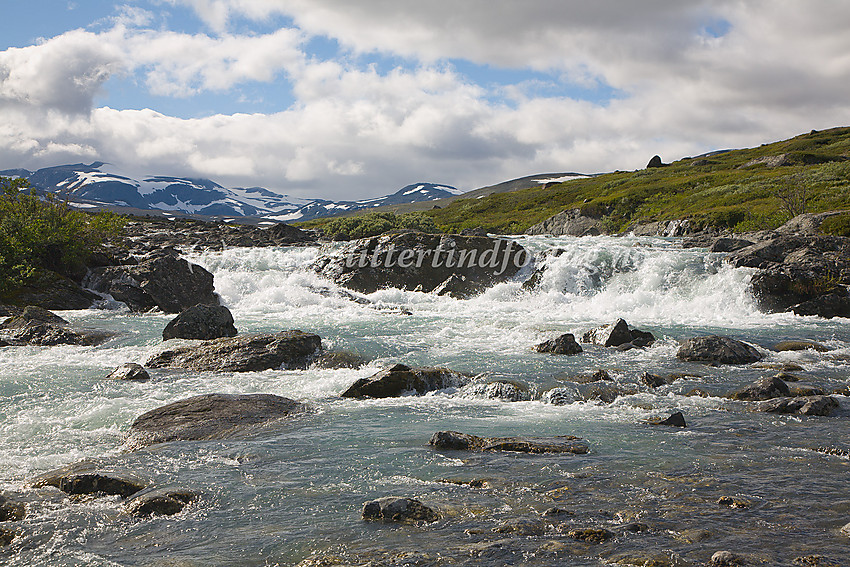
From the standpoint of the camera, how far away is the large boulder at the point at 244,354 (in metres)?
20.2

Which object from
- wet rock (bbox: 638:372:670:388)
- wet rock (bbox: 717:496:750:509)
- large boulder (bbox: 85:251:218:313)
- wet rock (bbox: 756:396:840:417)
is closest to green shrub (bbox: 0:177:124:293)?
large boulder (bbox: 85:251:218:313)

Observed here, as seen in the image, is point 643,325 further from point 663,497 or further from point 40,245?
point 40,245

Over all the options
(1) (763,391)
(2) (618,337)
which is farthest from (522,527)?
(2) (618,337)

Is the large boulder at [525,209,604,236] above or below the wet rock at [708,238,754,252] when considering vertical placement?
above

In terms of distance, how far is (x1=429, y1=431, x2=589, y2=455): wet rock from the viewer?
11.8 metres

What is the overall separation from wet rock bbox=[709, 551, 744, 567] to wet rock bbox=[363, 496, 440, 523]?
11.6 ft

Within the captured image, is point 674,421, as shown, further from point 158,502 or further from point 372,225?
point 372,225

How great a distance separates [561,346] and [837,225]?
29028 millimetres

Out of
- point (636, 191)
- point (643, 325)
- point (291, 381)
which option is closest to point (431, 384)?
point (291, 381)

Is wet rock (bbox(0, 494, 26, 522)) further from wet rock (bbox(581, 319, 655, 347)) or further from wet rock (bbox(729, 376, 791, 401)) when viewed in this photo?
wet rock (bbox(581, 319, 655, 347))

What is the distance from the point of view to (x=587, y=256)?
3959cm

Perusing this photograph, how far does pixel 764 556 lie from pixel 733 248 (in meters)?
36.3

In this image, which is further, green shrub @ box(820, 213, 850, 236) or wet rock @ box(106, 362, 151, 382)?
green shrub @ box(820, 213, 850, 236)

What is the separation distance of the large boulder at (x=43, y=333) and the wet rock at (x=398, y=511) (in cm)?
1951
